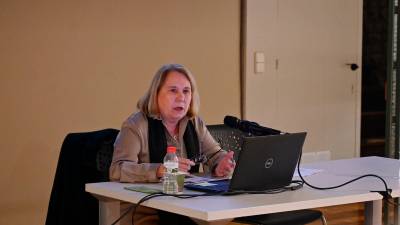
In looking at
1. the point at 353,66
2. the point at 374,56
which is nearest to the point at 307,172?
the point at 353,66

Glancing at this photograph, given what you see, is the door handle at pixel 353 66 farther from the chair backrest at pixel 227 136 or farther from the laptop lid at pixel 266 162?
the laptop lid at pixel 266 162

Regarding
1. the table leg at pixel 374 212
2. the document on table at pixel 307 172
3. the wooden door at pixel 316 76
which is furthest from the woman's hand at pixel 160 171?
the wooden door at pixel 316 76

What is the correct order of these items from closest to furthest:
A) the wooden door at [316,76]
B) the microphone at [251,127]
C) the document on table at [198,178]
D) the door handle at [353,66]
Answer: the microphone at [251,127] < the document on table at [198,178] < the wooden door at [316,76] < the door handle at [353,66]

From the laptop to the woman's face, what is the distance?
44 centimetres

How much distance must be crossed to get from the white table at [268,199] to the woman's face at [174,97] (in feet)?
1.41

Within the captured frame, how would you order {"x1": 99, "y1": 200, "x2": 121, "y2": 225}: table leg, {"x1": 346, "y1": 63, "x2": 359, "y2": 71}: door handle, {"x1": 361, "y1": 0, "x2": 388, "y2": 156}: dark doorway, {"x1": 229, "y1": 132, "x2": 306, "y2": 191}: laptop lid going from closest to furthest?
{"x1": 229, "y1": 132, "x2": 306, "y2": 191}: laptop lid < {"x1": 99, "y1": 200, "x2": 121, "y2": 225}: table leg < {"x1": 346, "y1": 63, "x2": 359, "y2": 71}: door handle < {"x1": 361, "y1": 0, "x2": 388, "y2": 156}: dark doorway

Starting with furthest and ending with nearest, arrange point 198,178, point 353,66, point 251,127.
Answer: point 353,66, point 198,178, point 251,127

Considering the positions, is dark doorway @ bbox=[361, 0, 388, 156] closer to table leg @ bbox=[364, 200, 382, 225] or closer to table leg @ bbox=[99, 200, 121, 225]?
table leg @ bbox=[364, 200, 382, 225]

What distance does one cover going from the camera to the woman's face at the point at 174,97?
3.28m

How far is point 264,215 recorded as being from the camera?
330 cm

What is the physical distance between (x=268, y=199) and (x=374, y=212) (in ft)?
2.58

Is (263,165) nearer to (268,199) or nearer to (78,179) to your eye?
(268,199)

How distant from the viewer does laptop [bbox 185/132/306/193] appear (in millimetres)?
2713

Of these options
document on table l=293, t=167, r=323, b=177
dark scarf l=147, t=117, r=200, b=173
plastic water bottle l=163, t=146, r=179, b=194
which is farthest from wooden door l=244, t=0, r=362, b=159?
plastic water bottle l=163, t=146, r=179, b=194
